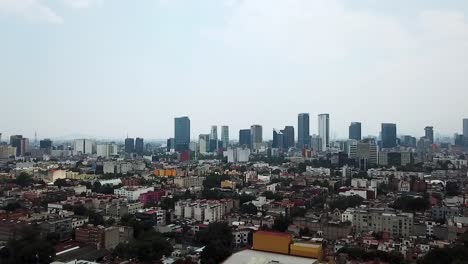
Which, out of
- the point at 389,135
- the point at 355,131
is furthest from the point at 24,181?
the point at 355,131

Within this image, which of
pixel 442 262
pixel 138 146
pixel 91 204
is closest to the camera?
pixel 442 262

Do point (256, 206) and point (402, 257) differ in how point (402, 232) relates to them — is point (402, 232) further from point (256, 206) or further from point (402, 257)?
point (256, 206)

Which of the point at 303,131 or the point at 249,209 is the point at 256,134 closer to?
the point at 303,131

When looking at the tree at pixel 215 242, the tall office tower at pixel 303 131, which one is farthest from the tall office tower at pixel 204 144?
the tree at pixel 215 242

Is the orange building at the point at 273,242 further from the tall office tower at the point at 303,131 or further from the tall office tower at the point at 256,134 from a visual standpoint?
the tall office tower at the point at 303,131

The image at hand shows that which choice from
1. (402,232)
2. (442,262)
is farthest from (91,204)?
(442,262)

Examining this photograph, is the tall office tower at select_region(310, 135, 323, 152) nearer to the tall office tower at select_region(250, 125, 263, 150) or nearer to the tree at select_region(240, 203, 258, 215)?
the tall office tower at select_region(250, 125, 263, 150)

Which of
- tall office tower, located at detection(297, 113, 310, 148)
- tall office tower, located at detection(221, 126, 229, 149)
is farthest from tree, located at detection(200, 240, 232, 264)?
tall office tower, located at detection(221, 126, 229, 149)
